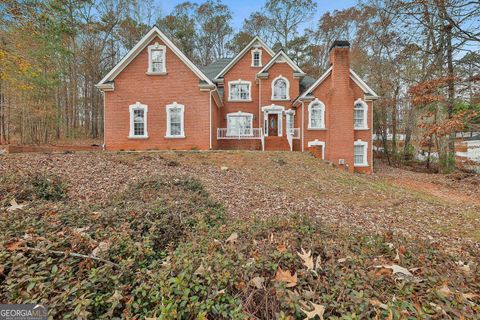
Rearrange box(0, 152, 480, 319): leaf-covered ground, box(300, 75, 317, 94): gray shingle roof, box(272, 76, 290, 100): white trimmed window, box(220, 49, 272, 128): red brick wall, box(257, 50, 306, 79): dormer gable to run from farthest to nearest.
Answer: box(300, 75, 317, 94): gray shingle roof, box(220, 49, 272, 128): red brick wall, box(272, 76, 290, 100): white trimmed window, box(257, 50, 306, 79): dormer gable, box(0, 152, 480, 319): leaf-covered ground

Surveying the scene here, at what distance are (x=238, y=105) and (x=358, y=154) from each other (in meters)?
9.40

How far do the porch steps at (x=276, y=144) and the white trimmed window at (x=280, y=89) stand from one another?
3.27m

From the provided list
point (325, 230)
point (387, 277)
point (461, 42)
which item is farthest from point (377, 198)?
point (461, 42)

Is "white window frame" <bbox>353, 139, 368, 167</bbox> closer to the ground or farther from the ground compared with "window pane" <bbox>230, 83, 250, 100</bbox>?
closer to the ground

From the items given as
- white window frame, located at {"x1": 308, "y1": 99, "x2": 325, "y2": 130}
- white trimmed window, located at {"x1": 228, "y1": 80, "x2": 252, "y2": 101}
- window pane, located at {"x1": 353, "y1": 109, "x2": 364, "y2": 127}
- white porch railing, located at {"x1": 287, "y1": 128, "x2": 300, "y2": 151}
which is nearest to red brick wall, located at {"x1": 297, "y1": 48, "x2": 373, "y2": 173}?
white window frame, located at {"x1": 308, "y1": 99, "x2": 325, "y2": 130}

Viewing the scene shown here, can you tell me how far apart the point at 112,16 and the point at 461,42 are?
2941cm

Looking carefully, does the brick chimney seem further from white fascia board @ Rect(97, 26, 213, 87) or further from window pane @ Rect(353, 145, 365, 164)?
A: white fascia board @ Rect(97, 26, 213, 87)

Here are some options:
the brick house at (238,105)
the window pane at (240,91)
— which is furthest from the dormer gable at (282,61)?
the window pane at (240,91)

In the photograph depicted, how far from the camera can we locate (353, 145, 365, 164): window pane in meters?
17.0

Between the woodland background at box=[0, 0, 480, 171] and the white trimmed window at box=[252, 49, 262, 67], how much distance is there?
27.3 ft

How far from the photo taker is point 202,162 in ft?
35.9

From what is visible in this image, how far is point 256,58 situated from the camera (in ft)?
64.2

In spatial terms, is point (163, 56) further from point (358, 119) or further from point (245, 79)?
point (358, 119)

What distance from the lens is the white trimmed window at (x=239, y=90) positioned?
1916 centimetres
